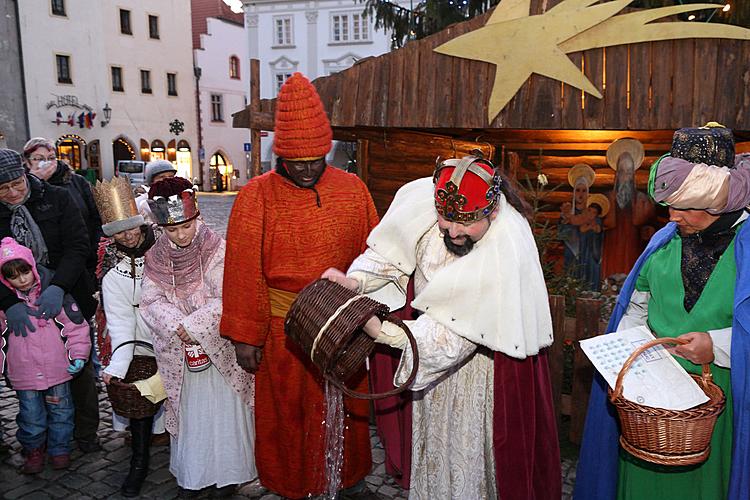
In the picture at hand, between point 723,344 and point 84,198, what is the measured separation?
18.2 ft

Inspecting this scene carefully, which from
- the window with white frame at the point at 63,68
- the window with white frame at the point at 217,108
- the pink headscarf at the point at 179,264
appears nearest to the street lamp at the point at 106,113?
the window with white frame at the point at 63,68

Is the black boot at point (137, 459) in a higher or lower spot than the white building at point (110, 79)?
lower

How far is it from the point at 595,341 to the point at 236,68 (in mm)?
37418

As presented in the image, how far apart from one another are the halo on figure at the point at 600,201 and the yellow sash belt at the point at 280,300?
5.69m

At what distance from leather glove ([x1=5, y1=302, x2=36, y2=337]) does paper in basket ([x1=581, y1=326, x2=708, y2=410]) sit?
3.68m

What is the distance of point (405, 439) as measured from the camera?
120 inches

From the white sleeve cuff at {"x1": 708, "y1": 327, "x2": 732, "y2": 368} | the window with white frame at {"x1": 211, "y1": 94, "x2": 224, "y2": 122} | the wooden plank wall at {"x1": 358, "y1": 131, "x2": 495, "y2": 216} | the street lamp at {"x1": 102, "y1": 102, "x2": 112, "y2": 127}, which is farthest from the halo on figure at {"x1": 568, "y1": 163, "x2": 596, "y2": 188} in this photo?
the window with white frame at {"x1": 211, "y1": 94, "x2": 224, "y2": 122}

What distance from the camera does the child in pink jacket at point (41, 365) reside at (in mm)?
4012

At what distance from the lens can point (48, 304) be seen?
4.03m

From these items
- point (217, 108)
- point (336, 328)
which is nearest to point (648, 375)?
point (336, 328)

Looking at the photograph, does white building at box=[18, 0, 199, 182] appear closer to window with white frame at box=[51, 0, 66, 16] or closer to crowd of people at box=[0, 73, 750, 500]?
window with white frame at box=[51, 0, 66, 16]

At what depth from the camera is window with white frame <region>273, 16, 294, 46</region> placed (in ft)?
98.0

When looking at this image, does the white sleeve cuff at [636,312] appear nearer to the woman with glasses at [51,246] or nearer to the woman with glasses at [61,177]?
the woman with glasses at [51,246]

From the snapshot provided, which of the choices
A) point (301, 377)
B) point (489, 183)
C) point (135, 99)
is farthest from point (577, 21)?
point (135, 99)
